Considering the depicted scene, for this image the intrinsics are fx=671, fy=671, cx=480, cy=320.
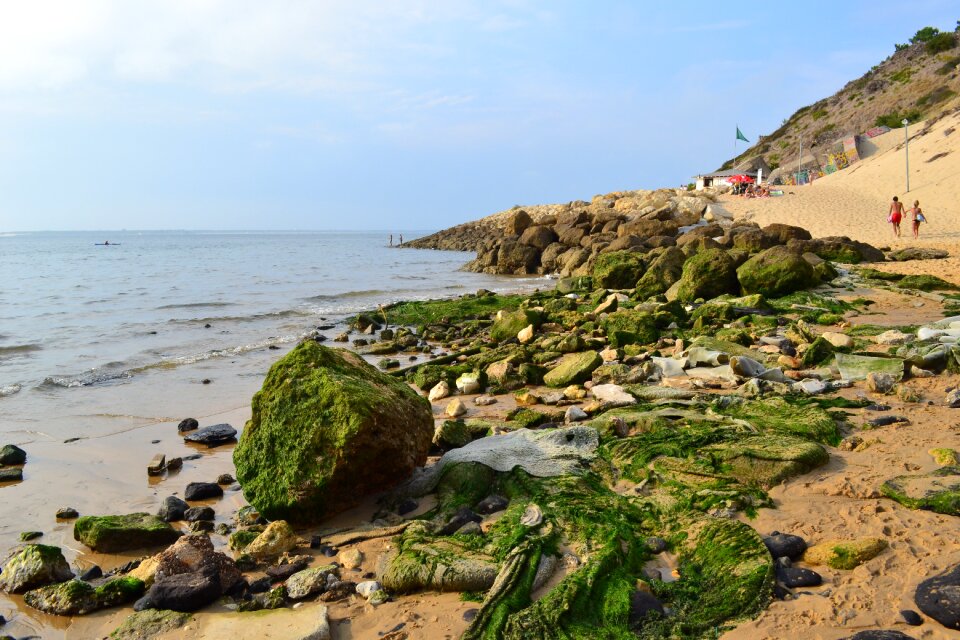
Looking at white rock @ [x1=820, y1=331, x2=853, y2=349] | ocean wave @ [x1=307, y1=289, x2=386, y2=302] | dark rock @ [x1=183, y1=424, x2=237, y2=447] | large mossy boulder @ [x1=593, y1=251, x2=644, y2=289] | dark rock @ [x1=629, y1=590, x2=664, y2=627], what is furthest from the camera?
ocean wave @ [x1=307, y1=289, x2=386, y2=302]

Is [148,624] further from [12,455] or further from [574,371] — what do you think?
[574,371]

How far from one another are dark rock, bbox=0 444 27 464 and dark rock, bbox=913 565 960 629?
678 cm

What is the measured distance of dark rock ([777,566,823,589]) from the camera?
2943mm

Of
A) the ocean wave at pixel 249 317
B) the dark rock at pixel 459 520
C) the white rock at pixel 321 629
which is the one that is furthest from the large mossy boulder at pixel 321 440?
the ocean wave at pixel 249 317

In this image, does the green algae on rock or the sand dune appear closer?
the green algae on rock

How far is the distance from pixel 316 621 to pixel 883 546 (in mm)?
2635

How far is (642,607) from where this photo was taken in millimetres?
2914

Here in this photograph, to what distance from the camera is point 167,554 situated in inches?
147

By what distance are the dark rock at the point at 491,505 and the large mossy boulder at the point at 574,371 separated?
9.97 ft

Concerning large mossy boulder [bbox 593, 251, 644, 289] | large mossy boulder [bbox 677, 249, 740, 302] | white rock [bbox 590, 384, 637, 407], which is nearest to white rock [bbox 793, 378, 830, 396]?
white rock [bbox 590, 384, 637, 407]

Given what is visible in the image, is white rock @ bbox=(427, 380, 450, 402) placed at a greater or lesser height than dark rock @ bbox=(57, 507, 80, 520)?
greater

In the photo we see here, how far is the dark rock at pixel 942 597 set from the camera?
2494 mm

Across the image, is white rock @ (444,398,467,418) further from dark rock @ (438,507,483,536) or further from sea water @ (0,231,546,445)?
sea water @ (0,231,546,445)

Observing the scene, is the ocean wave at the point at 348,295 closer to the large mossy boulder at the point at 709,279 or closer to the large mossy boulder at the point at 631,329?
the large mossy boulder at the point at 709,279
